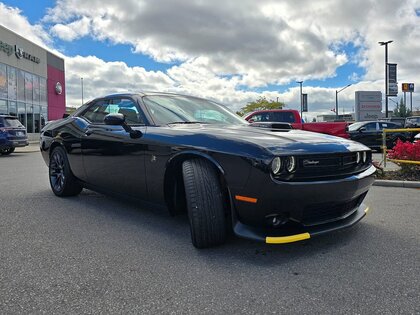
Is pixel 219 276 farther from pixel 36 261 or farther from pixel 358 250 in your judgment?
pixel 36 261

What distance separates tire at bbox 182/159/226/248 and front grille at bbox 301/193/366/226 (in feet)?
2.12

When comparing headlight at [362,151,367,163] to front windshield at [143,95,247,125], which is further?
front windshield at [143,95,247,125]

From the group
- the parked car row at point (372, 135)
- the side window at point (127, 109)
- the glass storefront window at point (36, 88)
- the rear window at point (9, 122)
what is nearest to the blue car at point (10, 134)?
the rear window at point (9, 122)

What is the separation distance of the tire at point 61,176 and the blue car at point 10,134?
33.0 feet

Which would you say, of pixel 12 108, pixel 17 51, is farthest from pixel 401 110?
pixel 12 108

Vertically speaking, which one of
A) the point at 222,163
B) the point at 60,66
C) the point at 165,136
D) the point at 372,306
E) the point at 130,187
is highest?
the point at 60,66

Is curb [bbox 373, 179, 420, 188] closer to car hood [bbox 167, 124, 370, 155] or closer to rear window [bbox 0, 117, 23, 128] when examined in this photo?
car hood [bbox 167, 124, 370, 155]

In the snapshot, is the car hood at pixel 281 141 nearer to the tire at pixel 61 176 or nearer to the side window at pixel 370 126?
the tire at pixel 61 176

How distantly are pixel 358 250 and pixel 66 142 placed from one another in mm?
3810

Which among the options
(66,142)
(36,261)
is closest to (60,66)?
(66,142)

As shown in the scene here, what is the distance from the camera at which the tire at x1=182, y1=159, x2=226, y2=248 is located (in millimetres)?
2926

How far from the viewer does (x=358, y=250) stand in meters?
3.12

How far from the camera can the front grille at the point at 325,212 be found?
2.85m

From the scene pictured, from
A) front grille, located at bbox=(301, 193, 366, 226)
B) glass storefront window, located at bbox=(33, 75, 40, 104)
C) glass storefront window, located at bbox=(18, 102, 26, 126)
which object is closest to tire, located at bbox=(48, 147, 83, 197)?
front grille, located at bbox=(301, 193, 366, 226)
